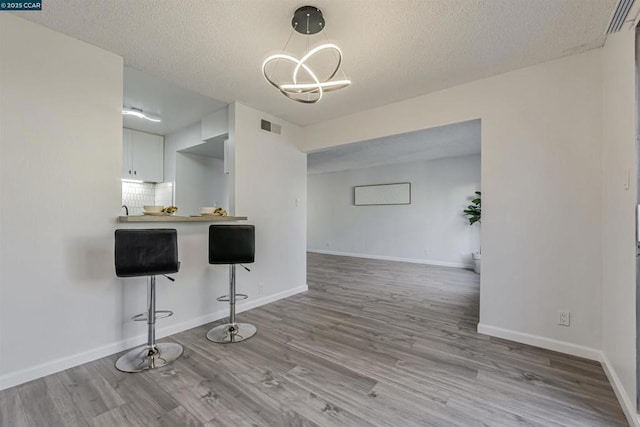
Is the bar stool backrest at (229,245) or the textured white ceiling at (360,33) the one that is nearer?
the textured white ceiling at (360,33)

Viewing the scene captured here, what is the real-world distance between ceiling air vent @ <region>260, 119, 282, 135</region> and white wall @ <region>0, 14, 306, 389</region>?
164 cm

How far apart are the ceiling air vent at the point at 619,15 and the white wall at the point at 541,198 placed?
54cm

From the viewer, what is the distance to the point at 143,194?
5203mm

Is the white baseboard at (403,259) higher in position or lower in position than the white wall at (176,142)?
lower

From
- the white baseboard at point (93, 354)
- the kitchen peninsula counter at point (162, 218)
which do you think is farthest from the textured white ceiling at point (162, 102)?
the white baseboard at point (93, 354)

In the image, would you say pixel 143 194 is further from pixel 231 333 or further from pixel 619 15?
pixel 619 15

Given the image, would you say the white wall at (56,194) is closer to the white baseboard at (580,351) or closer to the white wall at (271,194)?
the white wall at (271,194)

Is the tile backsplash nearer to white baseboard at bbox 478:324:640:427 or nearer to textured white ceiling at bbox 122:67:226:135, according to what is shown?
textured white ceiling at bbox 122:67:226:135

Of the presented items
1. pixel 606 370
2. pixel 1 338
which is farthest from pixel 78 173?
pixel 606 370

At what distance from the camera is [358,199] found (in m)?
8.01

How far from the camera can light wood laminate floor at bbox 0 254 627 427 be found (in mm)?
1614

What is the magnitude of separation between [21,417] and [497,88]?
4.47m

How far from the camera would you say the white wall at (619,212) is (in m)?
1.62

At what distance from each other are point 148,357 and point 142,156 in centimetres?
387
